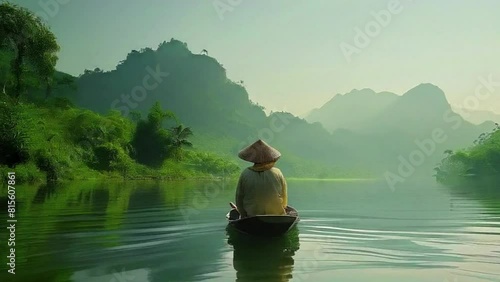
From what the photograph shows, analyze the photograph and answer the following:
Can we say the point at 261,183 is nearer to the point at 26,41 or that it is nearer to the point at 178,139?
the point at 26,41

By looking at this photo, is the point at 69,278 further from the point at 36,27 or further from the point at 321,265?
the point at 36,27

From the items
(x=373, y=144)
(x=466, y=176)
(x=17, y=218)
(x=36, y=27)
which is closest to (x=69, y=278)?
(x=17, y=218)

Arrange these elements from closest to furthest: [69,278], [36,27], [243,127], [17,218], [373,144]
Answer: [69,278], [17,218], [36,27], [243,127], [373,144]

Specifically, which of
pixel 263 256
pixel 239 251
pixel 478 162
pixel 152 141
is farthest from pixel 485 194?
pixel 478 162

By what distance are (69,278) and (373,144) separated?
198 meters

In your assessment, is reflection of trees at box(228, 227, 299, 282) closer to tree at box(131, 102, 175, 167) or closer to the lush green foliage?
tree at box(131, 102, 175, 167)

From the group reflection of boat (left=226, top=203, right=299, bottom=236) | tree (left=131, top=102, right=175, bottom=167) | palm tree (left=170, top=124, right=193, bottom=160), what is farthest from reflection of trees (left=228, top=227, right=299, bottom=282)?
tree (left=131, top=102, right=175, bottom=167)

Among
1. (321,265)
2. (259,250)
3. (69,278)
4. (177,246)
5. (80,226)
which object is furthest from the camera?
(80,226)

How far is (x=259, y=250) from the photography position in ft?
21.9

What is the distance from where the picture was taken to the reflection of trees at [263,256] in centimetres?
505

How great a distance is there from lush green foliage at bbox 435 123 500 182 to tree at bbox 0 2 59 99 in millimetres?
61190

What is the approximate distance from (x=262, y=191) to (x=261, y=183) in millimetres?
133

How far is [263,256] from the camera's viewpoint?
620 centimetres

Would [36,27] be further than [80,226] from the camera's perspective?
Yes
